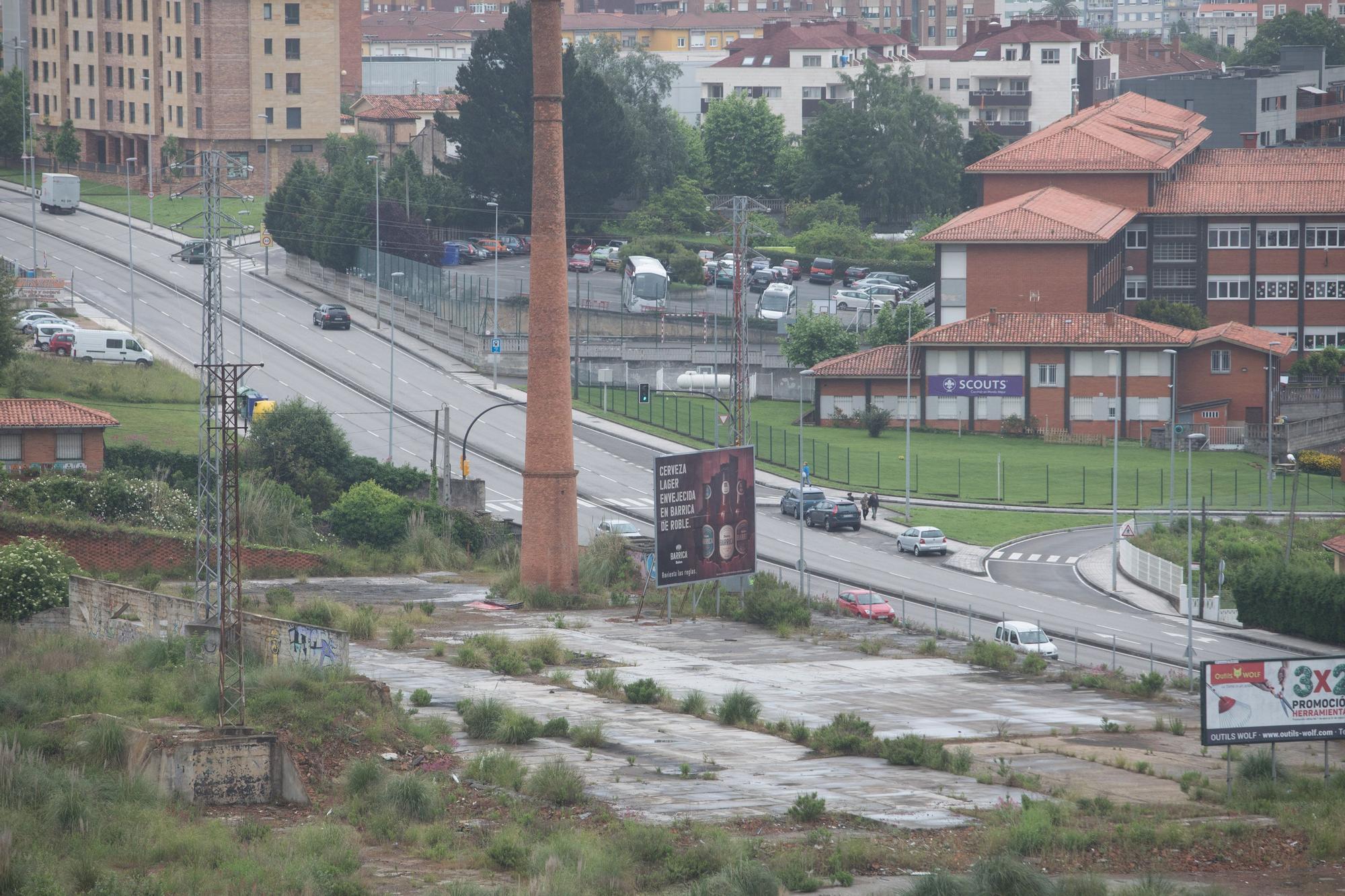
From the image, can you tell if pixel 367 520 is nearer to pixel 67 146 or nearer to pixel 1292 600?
pixel 1292 600

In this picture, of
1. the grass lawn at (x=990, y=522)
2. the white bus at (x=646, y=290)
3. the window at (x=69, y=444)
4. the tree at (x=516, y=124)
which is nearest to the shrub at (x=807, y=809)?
the window at (x=69, y=444)

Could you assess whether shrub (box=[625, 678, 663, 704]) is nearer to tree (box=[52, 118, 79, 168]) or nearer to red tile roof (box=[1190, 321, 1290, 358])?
red tile roof (box=[1190, 321, 1290, 358])

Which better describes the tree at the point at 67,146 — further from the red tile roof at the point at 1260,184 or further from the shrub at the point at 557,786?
the shrub at the point at 557,786

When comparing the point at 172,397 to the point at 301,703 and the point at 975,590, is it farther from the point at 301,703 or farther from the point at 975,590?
the point at 301,703

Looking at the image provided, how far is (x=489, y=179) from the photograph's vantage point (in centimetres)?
11981

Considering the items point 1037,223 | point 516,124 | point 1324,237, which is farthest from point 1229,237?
point 516,124

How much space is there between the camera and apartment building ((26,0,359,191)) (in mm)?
130750

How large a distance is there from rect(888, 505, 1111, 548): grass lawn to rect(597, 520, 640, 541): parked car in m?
12.9

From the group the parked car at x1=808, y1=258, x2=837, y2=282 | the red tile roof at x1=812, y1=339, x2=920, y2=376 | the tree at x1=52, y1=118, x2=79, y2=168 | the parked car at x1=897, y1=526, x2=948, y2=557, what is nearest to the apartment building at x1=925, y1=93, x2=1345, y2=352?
the red tile roof at x1=812, y1=339, x2=920, y2=376

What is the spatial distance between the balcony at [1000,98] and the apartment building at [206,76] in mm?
58655

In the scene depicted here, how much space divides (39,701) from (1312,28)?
172 metres

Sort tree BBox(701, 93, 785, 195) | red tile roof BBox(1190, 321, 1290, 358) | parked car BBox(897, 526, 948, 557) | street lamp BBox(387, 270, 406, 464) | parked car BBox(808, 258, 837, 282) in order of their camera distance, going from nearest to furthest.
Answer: parked car BBox(897, 526, 948, 557) < street lamp BBox(387, 270, 406, 464) < red tile roof BBox(1190, 321, 1290, 358) < parked car BBox(808, 258, 837, 282) < tree BBox(701, 93, 785, 195)

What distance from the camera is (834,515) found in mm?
75688

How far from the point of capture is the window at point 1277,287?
107 meters
